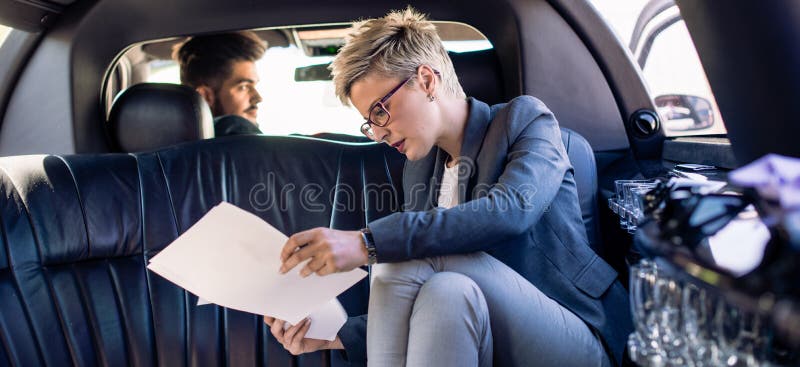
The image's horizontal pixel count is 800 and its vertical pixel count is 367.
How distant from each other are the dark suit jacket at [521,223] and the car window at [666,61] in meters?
0.45

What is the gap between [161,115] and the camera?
1.94 m

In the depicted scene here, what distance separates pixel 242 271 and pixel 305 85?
119 cm

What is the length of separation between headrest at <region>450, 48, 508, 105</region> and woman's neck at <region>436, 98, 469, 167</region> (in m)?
0.37

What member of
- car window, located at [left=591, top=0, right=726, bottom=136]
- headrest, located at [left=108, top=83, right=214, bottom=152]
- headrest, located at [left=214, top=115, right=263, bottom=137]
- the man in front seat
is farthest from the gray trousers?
the man in front seat

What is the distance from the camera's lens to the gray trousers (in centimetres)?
113

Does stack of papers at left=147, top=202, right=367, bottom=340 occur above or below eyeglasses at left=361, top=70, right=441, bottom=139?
below

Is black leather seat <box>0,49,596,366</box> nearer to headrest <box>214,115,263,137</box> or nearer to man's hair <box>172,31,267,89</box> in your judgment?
headrest <box>214,115,263,137</box>

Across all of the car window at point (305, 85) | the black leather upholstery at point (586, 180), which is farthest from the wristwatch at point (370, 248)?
the car window at point (305, 85)

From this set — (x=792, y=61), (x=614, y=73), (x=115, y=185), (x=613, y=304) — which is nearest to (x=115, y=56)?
(x=115, y=185)

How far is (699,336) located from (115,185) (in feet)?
4.77

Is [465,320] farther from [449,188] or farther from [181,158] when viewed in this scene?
[181,158]

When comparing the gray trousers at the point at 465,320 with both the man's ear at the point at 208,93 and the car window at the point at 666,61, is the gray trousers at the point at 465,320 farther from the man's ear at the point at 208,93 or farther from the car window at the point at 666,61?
the man's ear at the point at 208,93

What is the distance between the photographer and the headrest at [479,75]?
198 centimetres

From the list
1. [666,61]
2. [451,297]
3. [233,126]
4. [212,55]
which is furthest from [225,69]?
[451,297]
